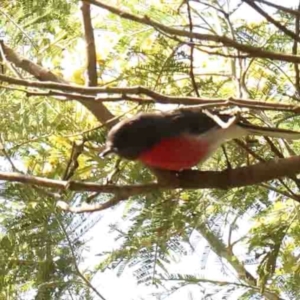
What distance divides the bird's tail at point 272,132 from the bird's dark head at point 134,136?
0.14 metres

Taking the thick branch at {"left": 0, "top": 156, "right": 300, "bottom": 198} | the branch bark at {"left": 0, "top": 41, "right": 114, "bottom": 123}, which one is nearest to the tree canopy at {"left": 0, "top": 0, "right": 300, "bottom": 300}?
the branch bark at {"left": 0, "top": 41, "right": 114, "bottom": 123}

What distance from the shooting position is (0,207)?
1.42 meters

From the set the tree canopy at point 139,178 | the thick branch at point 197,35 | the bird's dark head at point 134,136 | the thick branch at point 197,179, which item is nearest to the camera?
the thick branch at point 197,35

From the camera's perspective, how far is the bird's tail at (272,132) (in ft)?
3.59

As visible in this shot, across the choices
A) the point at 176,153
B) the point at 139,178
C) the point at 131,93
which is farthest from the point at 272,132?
the point at 131,93

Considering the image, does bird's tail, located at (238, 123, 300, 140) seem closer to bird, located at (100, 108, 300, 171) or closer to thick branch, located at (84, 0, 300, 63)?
bird, located at (100, 108, 300, 171)

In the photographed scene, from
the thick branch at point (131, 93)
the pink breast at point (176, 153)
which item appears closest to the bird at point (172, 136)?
the pink breast at point (176, 153)

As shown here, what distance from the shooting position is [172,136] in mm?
1153

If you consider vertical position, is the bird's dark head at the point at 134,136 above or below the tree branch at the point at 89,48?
below

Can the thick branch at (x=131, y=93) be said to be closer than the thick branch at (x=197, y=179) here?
Yes

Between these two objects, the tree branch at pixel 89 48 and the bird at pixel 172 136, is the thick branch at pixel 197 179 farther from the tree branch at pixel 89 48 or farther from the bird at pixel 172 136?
the tree branch at pixel 89 48

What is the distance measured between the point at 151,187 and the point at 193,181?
9 cm

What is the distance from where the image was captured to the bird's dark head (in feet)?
3.50

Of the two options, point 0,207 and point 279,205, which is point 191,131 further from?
point 0,207
